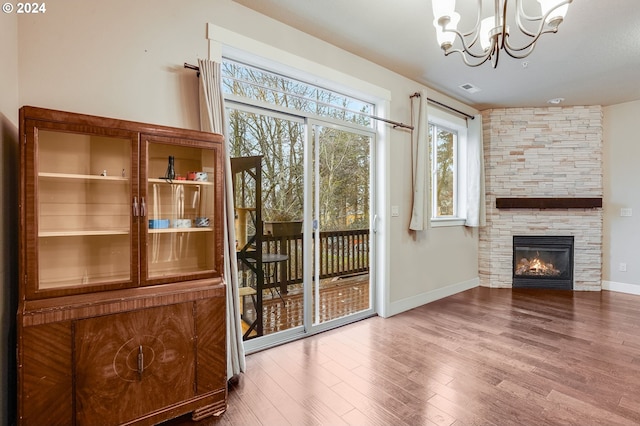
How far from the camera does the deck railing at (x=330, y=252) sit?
2.95 metres

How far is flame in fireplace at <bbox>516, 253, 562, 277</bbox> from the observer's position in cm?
493

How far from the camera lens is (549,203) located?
4762 millimetres

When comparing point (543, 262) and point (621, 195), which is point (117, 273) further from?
point (621, 195)

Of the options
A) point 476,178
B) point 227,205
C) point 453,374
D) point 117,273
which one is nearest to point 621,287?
point 476,178

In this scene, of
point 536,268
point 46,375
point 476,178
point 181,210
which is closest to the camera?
point 46,375

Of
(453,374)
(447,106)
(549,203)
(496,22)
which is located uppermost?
(447,106)

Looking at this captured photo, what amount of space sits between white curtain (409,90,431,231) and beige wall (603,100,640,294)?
11.3ft

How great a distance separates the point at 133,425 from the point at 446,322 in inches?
119

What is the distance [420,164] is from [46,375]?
3725 millimetres

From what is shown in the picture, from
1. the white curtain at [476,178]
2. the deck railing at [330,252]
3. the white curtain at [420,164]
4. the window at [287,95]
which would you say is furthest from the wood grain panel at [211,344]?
the white curtain at [476,178]

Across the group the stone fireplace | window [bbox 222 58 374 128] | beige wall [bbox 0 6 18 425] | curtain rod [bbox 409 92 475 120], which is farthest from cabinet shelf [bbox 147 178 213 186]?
the stone fireplace

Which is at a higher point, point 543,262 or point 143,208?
point 143,208

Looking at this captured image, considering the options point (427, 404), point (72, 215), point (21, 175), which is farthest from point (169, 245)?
point (427, 404)

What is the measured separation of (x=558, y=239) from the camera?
16.0ft
